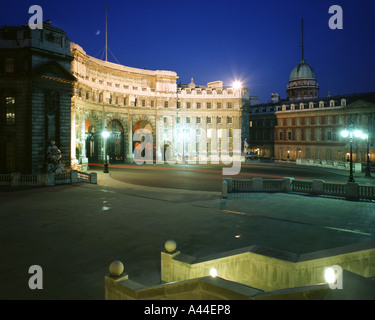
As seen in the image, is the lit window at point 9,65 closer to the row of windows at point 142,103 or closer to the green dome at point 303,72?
the row of windows at point 142,103

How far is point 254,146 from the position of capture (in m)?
82.1

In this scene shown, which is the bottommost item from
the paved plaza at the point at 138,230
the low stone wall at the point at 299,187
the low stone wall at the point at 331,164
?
the paved plaza at the point at 138,230

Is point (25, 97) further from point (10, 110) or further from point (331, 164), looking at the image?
point (331, 164)

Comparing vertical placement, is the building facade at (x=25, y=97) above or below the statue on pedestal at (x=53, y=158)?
above

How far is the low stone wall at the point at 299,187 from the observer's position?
833 inches

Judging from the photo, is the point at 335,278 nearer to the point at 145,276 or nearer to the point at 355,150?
the point at 145,276

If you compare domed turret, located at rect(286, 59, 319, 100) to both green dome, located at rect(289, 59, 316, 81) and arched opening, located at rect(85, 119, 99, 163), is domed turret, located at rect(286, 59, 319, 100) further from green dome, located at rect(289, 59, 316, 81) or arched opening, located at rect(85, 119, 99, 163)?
arched opening, located at rect(85, 119, 99, 163)

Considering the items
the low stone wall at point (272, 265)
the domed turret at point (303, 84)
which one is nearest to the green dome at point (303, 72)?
the domed turret at point (303, 84)

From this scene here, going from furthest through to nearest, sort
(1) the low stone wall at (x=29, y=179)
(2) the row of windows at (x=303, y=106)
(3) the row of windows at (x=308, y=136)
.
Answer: (3) the row of windows at (x=308, y=136) < (2) the row of windows at (x=303, y=106) < (1) the low stone wall at (x=29, y=179)

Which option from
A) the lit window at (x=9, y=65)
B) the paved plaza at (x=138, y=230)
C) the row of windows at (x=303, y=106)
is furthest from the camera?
the row of windows at (x=303, y=106)

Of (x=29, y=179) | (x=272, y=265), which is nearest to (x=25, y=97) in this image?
(x=29, y=179)

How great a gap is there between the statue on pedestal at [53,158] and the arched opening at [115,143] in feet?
101

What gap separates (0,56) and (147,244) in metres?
28.5

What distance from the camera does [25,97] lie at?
2989cm
